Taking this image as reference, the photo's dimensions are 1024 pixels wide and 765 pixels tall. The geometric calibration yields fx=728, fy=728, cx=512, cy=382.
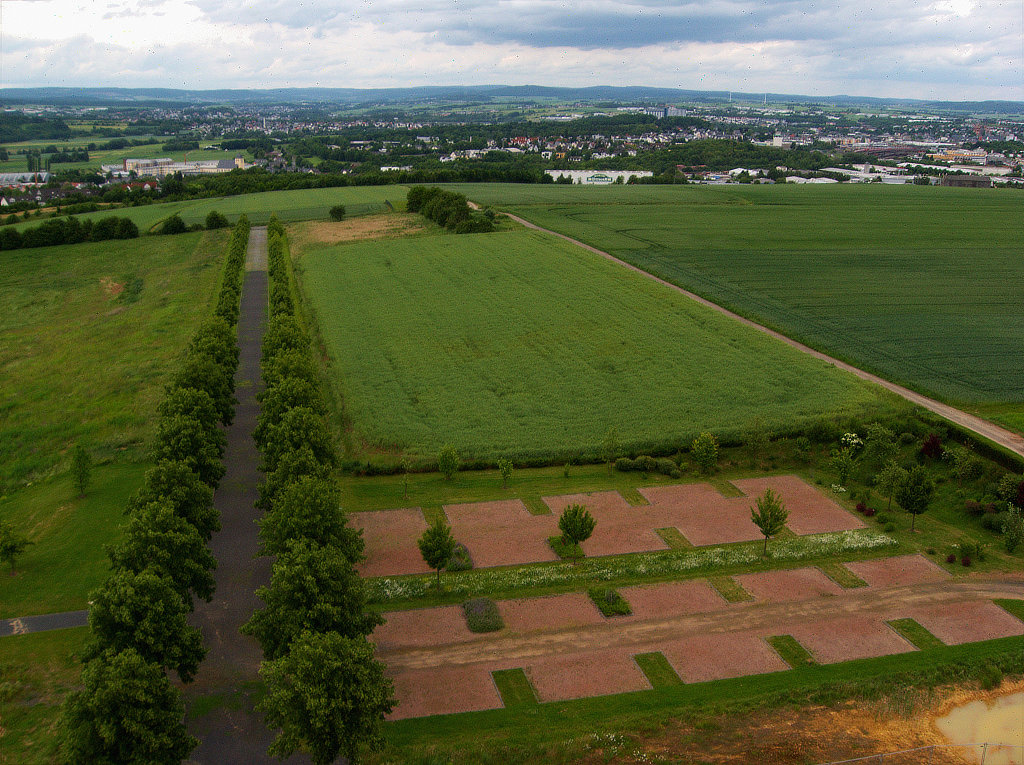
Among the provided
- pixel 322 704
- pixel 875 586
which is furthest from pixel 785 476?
pixel 322 704

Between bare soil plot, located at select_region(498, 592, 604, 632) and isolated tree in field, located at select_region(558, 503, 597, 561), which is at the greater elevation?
isolated tree in field, located at select_region(558, 503, 597, 561)

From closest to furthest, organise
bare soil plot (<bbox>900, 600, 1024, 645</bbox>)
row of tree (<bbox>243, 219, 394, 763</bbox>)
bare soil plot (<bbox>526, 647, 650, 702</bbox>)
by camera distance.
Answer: row of tree (<bbox>243, 219, 394, 763</bbox>)
bare soil plot (<bbox>526, 647, 650, 702</bbox>)
bare soil plot (<bbox>900, 600, 1024, 645</bbox>)

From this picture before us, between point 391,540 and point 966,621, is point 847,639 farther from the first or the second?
point 391,540

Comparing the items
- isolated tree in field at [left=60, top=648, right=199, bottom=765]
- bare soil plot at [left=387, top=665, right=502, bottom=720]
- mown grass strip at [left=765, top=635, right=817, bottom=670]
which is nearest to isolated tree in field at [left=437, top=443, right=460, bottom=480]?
bare soil plot at [left=387, top=665, right=502, bottom=720]

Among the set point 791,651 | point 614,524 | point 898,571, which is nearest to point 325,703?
point 791,651

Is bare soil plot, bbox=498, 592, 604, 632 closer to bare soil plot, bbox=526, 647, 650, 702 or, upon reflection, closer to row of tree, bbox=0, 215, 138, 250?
bare soil plot, bbox=526, 647, 650, 702

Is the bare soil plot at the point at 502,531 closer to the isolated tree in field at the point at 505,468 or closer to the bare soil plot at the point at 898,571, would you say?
the isolated tree in field at the point at 505,468

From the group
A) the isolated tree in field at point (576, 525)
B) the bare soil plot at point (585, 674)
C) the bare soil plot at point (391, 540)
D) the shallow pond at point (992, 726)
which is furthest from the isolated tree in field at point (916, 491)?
the bare soil plot at point (391, 540)
